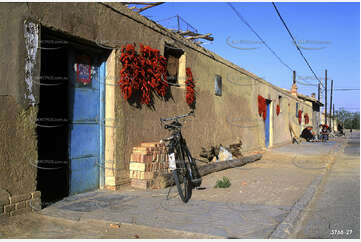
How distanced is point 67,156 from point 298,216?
3644 mm

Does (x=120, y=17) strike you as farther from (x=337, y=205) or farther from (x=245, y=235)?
(x=337, y=205)

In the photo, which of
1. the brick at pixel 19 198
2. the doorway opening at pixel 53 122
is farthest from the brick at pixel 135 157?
the brick at pixel 19 198

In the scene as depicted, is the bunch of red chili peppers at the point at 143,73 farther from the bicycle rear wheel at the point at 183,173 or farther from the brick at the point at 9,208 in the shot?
the brick at the point at 9,208

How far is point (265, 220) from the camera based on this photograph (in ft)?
13.9

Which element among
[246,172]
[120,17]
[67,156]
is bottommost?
[246,172]

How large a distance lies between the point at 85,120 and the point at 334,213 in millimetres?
4211

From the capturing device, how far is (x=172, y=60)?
27.4 ft

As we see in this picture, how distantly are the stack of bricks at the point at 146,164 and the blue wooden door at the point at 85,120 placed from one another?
0.63 meters

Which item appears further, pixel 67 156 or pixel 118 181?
pixel 118 181

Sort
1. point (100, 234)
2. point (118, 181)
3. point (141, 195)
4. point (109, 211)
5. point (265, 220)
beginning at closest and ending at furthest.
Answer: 1. point (100, 234)
2. point (265, 220)
3. point (109, 211)
4. point (141, 195)
5. point (118, 181)

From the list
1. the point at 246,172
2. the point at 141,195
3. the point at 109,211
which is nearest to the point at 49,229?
the point at 109,211

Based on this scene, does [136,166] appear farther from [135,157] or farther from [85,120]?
[85,120]

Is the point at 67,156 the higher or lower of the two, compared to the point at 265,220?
higher

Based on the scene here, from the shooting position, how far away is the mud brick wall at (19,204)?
12.8 ft
